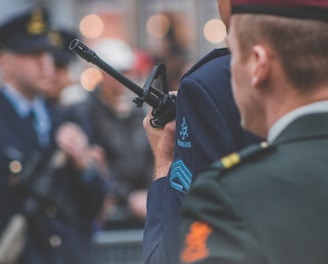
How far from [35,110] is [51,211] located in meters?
0.58

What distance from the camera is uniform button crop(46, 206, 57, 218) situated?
20.9 feet

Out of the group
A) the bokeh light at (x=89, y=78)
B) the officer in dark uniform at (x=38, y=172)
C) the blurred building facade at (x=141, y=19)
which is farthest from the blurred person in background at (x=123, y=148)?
the blurred building facade at (x=141, y=19)

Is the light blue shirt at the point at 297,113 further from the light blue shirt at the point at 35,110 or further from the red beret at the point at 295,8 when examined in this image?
the light blue shirt at the point at 35,110

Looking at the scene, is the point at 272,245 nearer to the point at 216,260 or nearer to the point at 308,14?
the point at 216,260

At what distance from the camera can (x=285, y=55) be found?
2.24 metres

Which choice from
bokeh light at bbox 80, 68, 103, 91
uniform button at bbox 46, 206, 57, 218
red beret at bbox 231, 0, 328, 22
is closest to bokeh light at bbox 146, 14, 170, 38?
bokeh light at bbox 80, 68, 103, 91

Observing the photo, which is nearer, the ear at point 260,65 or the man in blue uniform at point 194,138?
the ear at point 260,65

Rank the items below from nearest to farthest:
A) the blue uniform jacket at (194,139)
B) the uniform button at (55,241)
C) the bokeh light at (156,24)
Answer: the blue uniform jacket at (194,139)
the uniform button at (55,241)
the bokeh light at (156,24)

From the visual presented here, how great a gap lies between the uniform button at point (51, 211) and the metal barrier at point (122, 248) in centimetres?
213

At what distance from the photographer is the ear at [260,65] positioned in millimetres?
2264

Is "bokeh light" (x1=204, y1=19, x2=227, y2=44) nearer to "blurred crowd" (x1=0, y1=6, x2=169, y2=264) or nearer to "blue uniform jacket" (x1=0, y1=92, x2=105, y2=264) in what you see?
"blurred crowd" (x1=0, y1=6, x2=169, y2=264)

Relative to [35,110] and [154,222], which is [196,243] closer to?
[154,222]

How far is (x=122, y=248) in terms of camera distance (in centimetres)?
857

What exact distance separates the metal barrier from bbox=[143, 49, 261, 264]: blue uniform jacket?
5616 millimetres
